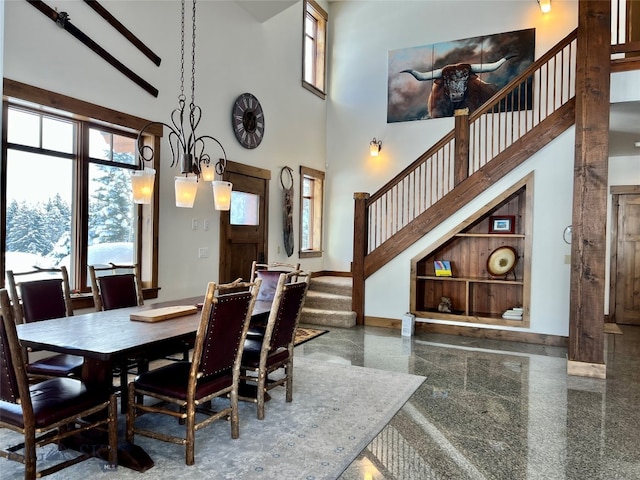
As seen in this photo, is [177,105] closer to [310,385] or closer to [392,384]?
[310,385]

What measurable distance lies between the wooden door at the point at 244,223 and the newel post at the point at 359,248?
55.0 inches

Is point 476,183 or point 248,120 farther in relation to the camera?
point 248,120

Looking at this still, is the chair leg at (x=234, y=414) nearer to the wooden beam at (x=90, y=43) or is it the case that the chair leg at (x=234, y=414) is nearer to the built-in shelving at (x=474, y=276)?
the wooden beam at (x=90, y=43)

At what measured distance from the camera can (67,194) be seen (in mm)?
4430

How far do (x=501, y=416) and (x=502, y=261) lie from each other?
331cm

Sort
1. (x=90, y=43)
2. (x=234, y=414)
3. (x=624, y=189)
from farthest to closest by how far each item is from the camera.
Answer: (x=624, y=189) → (x=90, y=43) → (x=234, y=414)

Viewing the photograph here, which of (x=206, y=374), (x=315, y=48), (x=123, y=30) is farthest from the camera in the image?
(x=315, y=48)

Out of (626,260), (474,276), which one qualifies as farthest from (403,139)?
(626,260)

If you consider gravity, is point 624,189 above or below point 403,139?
below

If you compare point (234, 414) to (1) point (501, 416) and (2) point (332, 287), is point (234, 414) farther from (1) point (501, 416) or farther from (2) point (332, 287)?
(2) point (332, 287)

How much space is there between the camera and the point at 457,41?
313 inches

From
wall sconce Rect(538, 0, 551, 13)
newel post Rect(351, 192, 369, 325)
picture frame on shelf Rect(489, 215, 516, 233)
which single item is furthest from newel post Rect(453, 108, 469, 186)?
wall sconce Rect(538, 0, 551, 13)

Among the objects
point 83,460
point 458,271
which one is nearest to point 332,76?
point 458,271

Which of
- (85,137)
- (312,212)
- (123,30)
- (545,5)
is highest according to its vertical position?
(545,5)
